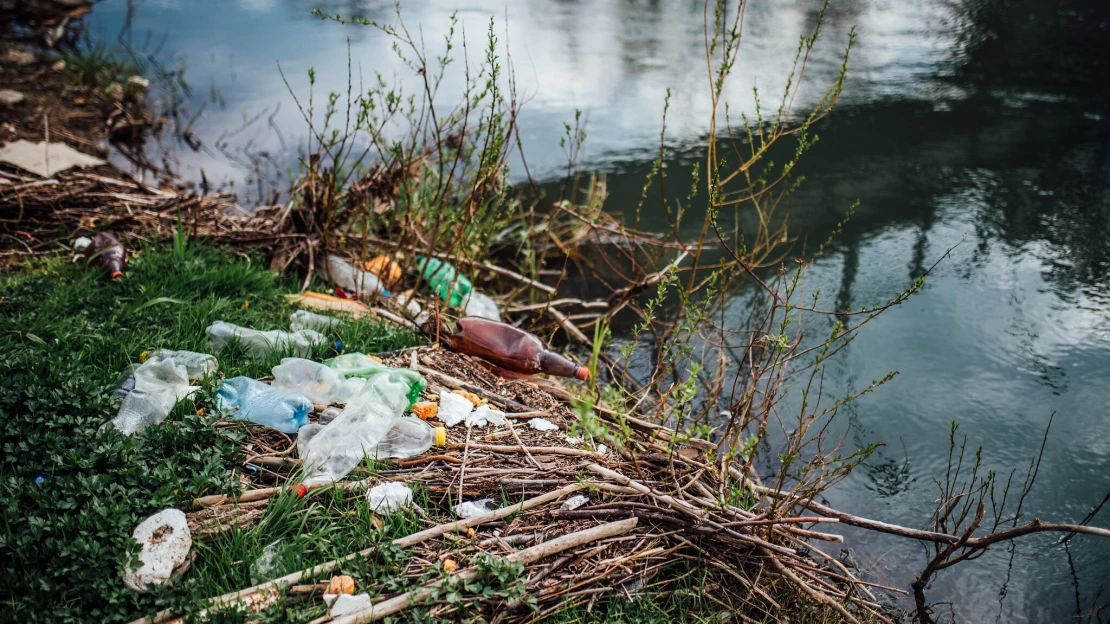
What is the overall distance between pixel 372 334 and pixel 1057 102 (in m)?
7.60

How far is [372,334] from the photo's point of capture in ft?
10.7

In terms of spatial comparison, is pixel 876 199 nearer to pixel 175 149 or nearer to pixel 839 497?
pixel 839 497

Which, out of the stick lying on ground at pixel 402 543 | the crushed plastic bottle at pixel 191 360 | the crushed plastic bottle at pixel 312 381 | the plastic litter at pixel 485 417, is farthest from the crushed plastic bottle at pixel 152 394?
the plastic litter at pixel 485 417

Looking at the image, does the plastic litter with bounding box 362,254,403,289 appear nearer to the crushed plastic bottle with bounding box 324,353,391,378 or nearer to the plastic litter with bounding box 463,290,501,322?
the plastic litter with bounding box 463,290,501,322

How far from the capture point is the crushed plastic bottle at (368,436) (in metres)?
2.32

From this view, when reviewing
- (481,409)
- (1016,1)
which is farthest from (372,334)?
(1016,1)

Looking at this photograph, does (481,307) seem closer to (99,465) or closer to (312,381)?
(312,381)

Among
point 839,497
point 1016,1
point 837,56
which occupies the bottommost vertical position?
point 839,497

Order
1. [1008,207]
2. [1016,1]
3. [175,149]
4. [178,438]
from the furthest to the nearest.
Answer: [1016,1], [175,149], [1008,207], [178,438]

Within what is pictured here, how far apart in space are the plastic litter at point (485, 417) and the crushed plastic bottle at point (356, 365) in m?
0.42

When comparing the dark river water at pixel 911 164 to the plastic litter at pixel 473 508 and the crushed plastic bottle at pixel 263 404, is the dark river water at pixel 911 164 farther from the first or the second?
the crushed plastic bottle at pixel 263 404

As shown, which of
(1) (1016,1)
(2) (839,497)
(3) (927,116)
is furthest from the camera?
(1) (1016,1)

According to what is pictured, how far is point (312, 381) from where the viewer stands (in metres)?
2.72

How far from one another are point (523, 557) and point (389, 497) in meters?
0.50
